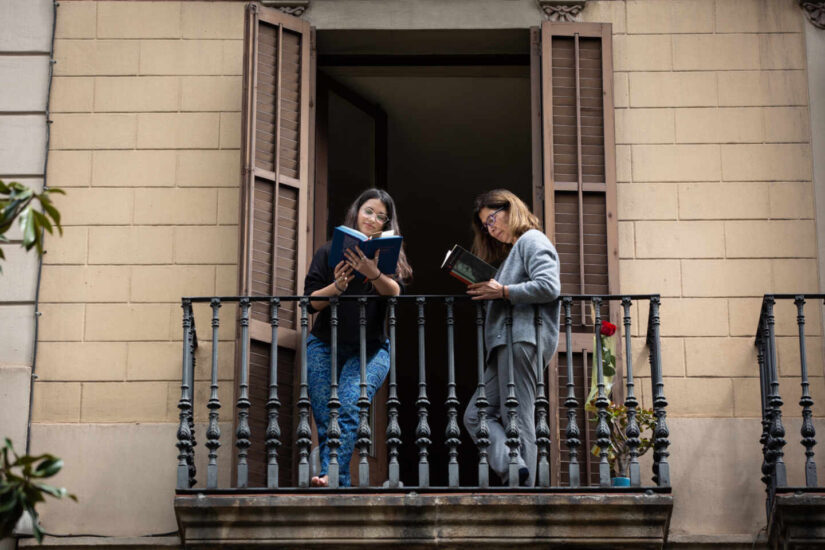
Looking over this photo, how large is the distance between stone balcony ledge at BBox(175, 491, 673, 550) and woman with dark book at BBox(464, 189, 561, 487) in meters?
0.22

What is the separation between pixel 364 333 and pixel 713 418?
6.70 feet

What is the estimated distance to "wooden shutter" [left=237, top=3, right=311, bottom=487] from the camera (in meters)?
9.23

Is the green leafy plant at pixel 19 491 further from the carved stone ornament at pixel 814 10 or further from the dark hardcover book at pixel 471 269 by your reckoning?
the carved stone ornament at pixel 814 10

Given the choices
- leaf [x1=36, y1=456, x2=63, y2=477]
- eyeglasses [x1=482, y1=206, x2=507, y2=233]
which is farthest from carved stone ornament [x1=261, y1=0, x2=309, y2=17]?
leaf [x1=36, y1=456, x2=63, y2=477]

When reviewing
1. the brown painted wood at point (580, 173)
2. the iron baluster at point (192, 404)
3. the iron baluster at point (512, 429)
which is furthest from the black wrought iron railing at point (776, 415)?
the iron baluster at point (192, 404)

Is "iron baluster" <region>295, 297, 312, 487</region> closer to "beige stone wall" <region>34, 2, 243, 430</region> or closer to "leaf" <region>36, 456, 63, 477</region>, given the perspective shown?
"beige stone wall" <region>34, 2, 243, 430</region>

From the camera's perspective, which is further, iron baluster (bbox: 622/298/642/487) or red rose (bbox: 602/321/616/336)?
red rose (bbox: 602/321/616/336)

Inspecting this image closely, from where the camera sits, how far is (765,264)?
32.0 ft

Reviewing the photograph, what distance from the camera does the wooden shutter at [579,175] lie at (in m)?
9.37

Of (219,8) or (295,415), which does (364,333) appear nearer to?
(295,415)

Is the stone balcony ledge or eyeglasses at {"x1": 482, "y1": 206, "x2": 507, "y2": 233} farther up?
eyeglasses at {"x1": 482, "y1": 206, "x2": 507, "y2": 233}

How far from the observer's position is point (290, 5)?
10273 mm

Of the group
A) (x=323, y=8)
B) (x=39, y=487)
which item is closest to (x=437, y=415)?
(x=323, y=8)

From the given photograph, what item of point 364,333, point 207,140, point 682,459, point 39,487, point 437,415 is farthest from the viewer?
point 437,415
